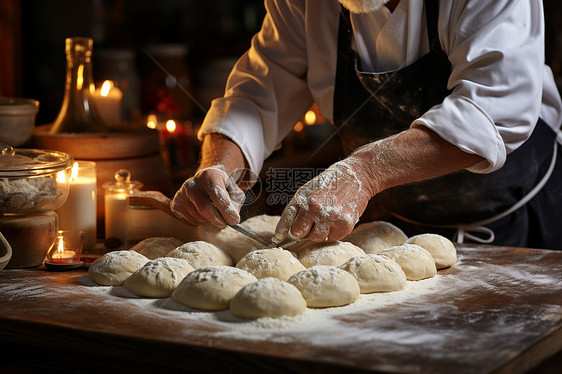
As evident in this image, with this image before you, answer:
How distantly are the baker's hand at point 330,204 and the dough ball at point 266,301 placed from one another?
0.92 feet

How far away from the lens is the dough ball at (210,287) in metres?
1.40

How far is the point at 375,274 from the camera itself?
5.05 feet

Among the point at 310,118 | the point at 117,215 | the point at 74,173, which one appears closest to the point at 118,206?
the point at 117,215

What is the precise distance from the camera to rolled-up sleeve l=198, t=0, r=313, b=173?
2.13 meters

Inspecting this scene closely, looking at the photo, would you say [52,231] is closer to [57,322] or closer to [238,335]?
[57,322]

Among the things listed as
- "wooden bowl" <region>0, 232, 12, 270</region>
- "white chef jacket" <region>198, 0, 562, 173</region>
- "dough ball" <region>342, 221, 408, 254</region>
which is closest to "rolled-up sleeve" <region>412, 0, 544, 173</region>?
"white chef jacket" <region>198, 0, 562, 173</region>

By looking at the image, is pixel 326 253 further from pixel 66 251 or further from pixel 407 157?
pixel 66 251

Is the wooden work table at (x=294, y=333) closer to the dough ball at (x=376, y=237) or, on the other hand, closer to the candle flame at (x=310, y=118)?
the dough ball at (x=376, y=237)

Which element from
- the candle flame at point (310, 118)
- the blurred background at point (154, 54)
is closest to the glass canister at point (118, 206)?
the blurred background at point (154, 54)

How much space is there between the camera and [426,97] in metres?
1.98

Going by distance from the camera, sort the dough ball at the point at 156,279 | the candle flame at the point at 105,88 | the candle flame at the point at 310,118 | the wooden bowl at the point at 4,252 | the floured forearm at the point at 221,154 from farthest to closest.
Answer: the candle flame at the point at 310,118 → the candle flame at the point at 105,88 → the floured forearm at the point at 221,154 → the wooden bowl at the point at 4,252 → the dough ball at the point at 156,279

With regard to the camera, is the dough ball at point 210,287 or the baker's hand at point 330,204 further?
the baker's hand at point 330,204

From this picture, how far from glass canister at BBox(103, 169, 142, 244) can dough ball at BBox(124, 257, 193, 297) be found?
17.9 inches

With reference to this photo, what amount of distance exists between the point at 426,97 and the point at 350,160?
413mm
